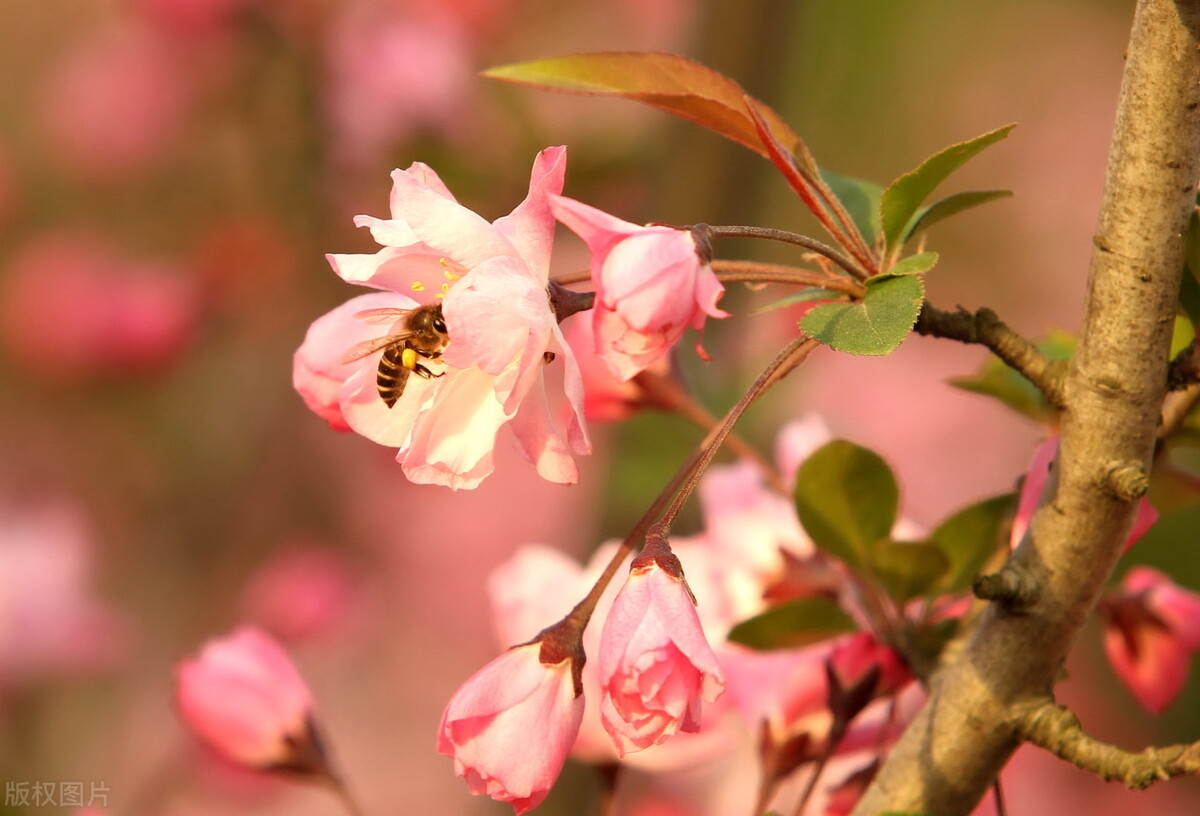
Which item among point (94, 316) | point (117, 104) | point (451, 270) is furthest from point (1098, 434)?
point (117, 104)

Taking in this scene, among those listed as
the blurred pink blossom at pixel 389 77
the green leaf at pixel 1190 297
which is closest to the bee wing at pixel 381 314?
the green leaf at pixel 1190 297

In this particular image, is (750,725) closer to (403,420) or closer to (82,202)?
(403,420)

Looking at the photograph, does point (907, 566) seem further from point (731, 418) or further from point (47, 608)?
point (47, 608)

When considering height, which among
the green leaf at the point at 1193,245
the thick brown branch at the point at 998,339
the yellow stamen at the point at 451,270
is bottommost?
the yellow stamen at the point at 451,270

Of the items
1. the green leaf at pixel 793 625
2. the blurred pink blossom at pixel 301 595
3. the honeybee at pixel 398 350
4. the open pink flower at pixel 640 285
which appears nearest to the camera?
the open pink flower at pixel 640 285

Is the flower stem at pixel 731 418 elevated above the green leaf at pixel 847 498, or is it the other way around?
the flower stem at pixel 731 418

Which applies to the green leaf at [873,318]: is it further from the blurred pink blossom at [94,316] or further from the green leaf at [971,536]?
the blurred pink blossom at [94,316]

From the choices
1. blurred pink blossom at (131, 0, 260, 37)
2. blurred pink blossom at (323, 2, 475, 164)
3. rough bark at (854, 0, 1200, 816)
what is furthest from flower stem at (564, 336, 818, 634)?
blurred pink blossom at (131, 0, 260, 37)
